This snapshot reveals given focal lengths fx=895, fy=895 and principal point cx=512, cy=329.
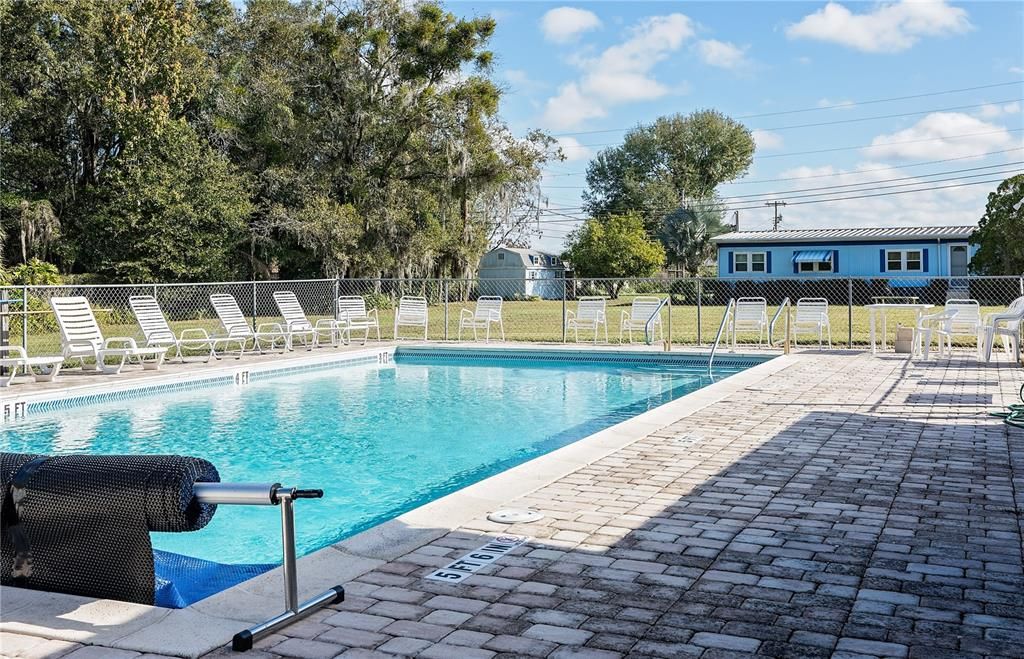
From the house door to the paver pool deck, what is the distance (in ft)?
Result: 90.0

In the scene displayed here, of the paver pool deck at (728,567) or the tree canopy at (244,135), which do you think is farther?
the tree canopy at (244,135)

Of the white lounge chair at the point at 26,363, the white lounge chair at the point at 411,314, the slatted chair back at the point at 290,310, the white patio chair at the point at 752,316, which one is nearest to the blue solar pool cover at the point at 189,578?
the white lounge chair at the point at 26,363

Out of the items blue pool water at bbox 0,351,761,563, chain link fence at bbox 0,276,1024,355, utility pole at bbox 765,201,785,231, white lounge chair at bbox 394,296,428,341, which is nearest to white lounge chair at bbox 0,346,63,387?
chain link fence at bbox 0,276,1024,355

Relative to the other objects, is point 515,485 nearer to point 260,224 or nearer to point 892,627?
point 892,627

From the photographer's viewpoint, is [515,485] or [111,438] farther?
[111,438]

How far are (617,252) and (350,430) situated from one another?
3371cm

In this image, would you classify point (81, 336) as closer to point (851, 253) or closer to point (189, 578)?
point (189, 578)

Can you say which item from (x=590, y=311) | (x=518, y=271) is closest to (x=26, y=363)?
(x=590, y=311)

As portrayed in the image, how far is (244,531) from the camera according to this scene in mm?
5617

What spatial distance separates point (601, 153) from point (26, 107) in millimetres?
38045

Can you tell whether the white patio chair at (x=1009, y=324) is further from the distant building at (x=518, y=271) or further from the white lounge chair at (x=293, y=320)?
the distant building at (x=518, y=271)

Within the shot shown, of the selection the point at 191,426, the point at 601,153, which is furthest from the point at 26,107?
the point at 601,153

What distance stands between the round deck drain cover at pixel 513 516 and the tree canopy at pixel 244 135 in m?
22.8

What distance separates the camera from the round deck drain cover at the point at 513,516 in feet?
14.1
